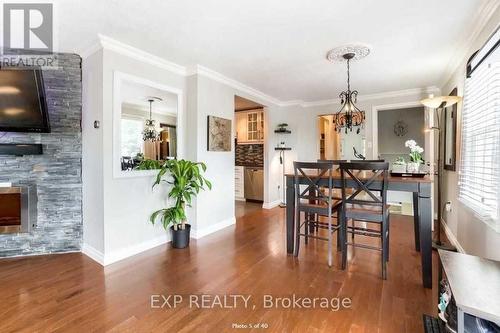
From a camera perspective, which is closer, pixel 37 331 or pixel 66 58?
pixel 37 331

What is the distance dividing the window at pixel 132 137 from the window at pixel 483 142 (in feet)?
10.9

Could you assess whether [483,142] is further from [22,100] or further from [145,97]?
[22,100]

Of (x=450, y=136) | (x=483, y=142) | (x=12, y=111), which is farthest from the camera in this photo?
(x=450, y=136)

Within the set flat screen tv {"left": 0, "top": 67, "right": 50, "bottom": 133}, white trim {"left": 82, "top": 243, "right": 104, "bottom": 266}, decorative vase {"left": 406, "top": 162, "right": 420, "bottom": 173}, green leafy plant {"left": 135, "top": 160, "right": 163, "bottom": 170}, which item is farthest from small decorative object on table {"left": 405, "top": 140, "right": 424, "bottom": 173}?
flat screen tv {"left": 0, "top": 67, "right": 50, "bottom": 133}

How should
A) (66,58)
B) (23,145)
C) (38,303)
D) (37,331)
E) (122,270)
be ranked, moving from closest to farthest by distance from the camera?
(37,331) → (38,303) → (122,270) → (23,145) → (66,58)

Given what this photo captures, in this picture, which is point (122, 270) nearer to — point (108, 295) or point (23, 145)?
point (108, 295)

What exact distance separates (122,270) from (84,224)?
0.91 metres

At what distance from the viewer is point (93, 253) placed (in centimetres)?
279

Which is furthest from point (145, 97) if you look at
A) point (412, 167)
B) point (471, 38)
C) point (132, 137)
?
point (471, 38)

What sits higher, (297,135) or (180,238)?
(297,135)

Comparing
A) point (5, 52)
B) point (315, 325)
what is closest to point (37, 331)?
point (315, 325)

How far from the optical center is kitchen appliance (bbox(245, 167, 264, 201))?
5832 millimetres

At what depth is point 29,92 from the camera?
2547 mm

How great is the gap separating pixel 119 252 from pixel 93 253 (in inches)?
12.2
